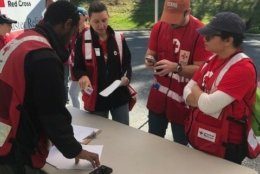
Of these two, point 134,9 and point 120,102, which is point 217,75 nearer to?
point 120,102

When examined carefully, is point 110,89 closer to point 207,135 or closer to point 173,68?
point 173,68

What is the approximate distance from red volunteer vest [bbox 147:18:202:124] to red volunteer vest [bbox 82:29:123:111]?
38cm

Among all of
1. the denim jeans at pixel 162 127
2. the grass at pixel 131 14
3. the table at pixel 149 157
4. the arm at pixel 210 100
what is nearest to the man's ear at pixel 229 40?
the arm at pixel 210 100

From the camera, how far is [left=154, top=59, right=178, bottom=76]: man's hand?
2.48m

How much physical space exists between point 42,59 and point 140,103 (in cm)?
409

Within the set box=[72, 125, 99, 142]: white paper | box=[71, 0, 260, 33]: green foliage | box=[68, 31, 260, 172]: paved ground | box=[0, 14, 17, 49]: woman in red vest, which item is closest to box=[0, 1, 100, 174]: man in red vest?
box=[72, 125, 99, 142]: white paper

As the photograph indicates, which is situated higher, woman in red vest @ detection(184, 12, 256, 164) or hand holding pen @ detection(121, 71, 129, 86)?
woman in red vest @ detection(184, 12, 256, 164)

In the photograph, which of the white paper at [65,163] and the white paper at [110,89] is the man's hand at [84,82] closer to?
the white paper at [110,89]

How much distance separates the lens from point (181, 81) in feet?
8.66

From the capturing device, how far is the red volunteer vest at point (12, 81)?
1.62 meters

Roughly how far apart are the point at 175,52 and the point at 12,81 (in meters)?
1.31

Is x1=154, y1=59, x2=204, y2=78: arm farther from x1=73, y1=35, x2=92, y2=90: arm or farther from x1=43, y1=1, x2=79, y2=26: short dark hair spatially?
x1=43, y1=1, x2=79, y2=26: short dark hair

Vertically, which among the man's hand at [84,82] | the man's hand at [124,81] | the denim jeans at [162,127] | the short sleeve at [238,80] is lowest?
the denim jeans at [162,127]

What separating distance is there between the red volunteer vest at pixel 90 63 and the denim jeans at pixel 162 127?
0.46 meters
